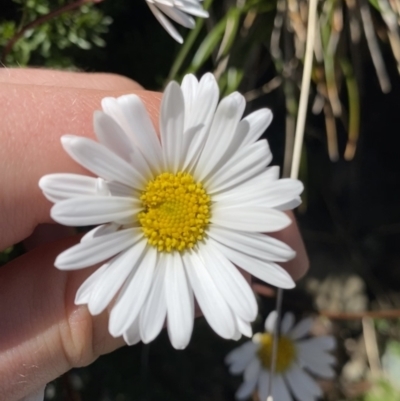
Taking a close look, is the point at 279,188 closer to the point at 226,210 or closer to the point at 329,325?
the point at 226,210

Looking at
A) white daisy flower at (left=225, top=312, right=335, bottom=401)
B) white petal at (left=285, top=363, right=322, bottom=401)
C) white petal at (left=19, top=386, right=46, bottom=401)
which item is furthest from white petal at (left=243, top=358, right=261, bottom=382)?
white petal at (left=19, top=386, right=46, bottom=401)

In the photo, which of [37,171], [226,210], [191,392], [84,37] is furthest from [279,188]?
[191,392]

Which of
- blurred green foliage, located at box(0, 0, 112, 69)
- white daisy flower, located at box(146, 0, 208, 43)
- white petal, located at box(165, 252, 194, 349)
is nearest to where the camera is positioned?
white petal, located at box(165, 252, 194, 349)

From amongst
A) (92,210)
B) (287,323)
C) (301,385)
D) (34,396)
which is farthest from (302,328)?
(92,210)

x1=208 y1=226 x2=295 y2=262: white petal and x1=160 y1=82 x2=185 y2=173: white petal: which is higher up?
x1=160 y1=82 x2=185 y2=173: white petal

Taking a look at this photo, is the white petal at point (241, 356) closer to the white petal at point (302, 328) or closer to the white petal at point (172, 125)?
the white petal at point (302, 328)

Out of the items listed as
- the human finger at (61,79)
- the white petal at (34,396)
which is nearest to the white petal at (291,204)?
the human finger at (61,79)

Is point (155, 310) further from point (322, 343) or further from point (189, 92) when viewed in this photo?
point (322, 343)

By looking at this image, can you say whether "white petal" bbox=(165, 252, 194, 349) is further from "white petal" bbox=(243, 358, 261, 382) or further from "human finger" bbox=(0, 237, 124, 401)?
"white petal" bbox=(243, 358, 261, 382)
